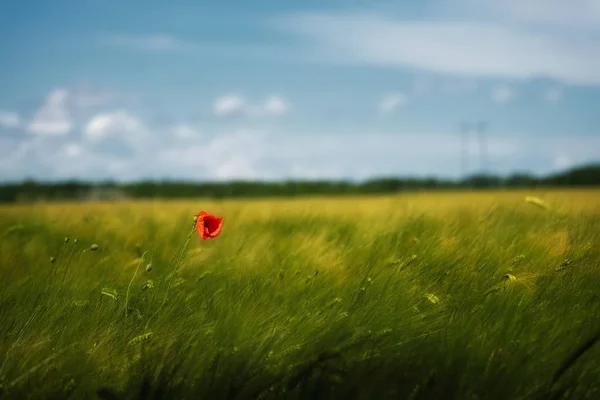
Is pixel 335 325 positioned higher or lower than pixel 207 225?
lower

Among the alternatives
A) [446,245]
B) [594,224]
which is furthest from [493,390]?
[594,224]

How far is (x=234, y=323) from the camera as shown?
1723mm

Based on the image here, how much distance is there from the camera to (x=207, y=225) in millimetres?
2404

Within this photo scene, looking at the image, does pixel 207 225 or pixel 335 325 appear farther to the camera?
pixel 207 225

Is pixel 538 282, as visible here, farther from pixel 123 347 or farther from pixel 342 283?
pixel 123 347

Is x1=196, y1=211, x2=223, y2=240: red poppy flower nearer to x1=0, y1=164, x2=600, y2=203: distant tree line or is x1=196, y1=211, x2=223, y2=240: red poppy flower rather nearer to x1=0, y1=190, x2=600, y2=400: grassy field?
x1=0, y1=190, x2=600, y2=400: grassy field

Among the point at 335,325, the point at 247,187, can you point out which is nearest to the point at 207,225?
the point at 335,325

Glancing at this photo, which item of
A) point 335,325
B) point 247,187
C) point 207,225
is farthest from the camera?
point 247,187

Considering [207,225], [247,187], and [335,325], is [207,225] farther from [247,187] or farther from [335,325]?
[247,187]

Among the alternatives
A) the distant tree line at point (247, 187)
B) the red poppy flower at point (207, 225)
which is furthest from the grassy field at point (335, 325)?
the distant tree line at point (247, 187)

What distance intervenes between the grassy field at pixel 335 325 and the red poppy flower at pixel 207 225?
15 centimetres

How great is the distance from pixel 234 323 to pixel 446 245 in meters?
0.98

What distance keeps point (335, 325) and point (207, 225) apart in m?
0.83

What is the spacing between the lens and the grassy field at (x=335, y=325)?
162 centimetres
